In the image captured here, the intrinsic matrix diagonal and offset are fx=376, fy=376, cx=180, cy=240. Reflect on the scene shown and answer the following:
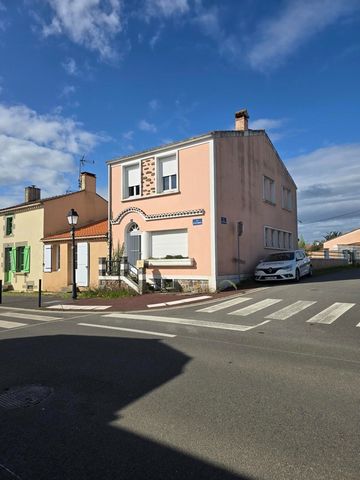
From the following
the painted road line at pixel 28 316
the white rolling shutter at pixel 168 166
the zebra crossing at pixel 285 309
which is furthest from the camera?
the white rolling shutter at pixel 168 166

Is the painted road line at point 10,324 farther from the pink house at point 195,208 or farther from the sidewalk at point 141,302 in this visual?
the pink house at point 195,208

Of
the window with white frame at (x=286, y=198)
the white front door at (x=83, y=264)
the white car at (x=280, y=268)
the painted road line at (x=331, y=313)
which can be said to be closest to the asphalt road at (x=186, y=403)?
the painted road line at (x=331, y=313)

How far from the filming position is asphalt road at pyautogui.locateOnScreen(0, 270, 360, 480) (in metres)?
3.03

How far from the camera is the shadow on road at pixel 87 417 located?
2.97 meters

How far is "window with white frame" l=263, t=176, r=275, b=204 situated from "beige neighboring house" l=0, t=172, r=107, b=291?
11.9 meters

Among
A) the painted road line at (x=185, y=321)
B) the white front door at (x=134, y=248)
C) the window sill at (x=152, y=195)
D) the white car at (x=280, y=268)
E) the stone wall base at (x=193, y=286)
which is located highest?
the window sill at (x=152, y=195)

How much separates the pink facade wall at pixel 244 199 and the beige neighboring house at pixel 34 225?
427 inches

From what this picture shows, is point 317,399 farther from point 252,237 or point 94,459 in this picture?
point 252,237

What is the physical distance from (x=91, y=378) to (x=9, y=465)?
Answer: 2108 mm

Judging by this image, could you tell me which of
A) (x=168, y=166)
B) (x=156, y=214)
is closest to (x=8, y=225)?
(x=156, y=214)

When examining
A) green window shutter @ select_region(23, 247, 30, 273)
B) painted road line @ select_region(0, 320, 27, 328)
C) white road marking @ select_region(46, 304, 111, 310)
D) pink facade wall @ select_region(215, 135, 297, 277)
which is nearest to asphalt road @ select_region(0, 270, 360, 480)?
painted road line @ select_region(0, 320, 27, 328)

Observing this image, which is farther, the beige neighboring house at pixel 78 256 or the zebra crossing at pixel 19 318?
the beige neighboring house at pixel 78 256

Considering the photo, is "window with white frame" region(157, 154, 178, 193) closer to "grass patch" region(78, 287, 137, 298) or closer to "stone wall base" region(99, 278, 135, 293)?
"stone wall base" region(99, 278, 135, 293)

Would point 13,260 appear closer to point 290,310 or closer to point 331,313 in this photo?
point 290,310
